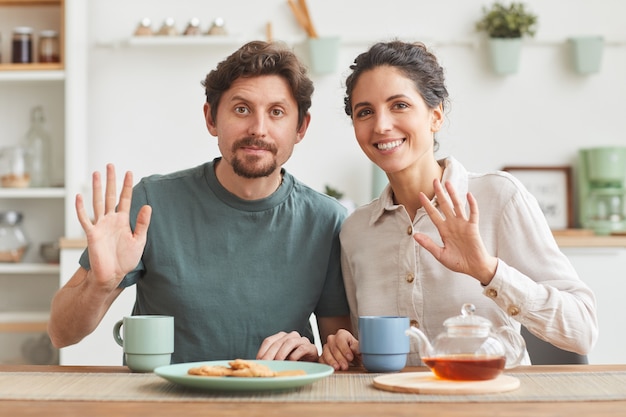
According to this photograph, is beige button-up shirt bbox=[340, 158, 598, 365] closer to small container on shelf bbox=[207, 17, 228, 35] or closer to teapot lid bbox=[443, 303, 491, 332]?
teapot lid bbox=[443, 303, 491, 332]

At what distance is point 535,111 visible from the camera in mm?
4012

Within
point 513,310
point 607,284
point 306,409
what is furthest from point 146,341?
point 607,284

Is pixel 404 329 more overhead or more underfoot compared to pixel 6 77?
more underfoot

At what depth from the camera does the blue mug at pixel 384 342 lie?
1551 millimetres

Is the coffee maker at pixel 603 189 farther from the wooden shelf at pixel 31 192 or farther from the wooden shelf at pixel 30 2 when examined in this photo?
the wooden shelf at pixel 30 2

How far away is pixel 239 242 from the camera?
6.84 ft

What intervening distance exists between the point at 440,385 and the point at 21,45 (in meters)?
3.05

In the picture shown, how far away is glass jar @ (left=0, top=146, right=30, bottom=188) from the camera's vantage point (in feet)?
12.6

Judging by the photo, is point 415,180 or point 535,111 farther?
point 535,111

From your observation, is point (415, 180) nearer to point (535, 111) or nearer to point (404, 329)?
point (404, 329)

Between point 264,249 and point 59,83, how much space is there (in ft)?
7.51

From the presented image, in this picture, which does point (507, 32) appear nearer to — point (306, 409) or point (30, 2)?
point (30, 2)

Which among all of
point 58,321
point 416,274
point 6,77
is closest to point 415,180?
point 416,274

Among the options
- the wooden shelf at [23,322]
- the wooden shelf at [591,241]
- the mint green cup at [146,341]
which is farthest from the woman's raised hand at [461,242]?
the wooden shelf at [23,322]
